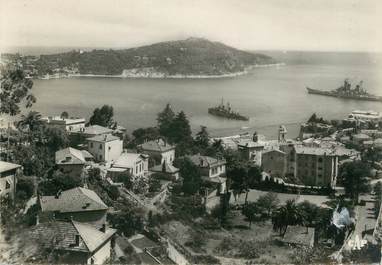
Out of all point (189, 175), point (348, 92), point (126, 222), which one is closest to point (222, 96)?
point (348, 92)

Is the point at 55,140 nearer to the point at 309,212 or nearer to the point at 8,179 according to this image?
the point at 8,179

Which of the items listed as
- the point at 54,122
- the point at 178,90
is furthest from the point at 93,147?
the point at 178,90

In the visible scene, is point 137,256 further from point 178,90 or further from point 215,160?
point 178,90

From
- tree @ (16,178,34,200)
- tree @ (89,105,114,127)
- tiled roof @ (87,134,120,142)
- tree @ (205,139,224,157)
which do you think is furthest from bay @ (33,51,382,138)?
tree @ (16,178,34,200)

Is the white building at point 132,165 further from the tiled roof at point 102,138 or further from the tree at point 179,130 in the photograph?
the tree at point 179,130

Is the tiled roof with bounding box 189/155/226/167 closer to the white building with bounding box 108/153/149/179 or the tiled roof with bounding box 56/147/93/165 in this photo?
the white building with bounding box 108/153/149/179

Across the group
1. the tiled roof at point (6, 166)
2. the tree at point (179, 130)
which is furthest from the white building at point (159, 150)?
the tiled roof at point (6, 166)
